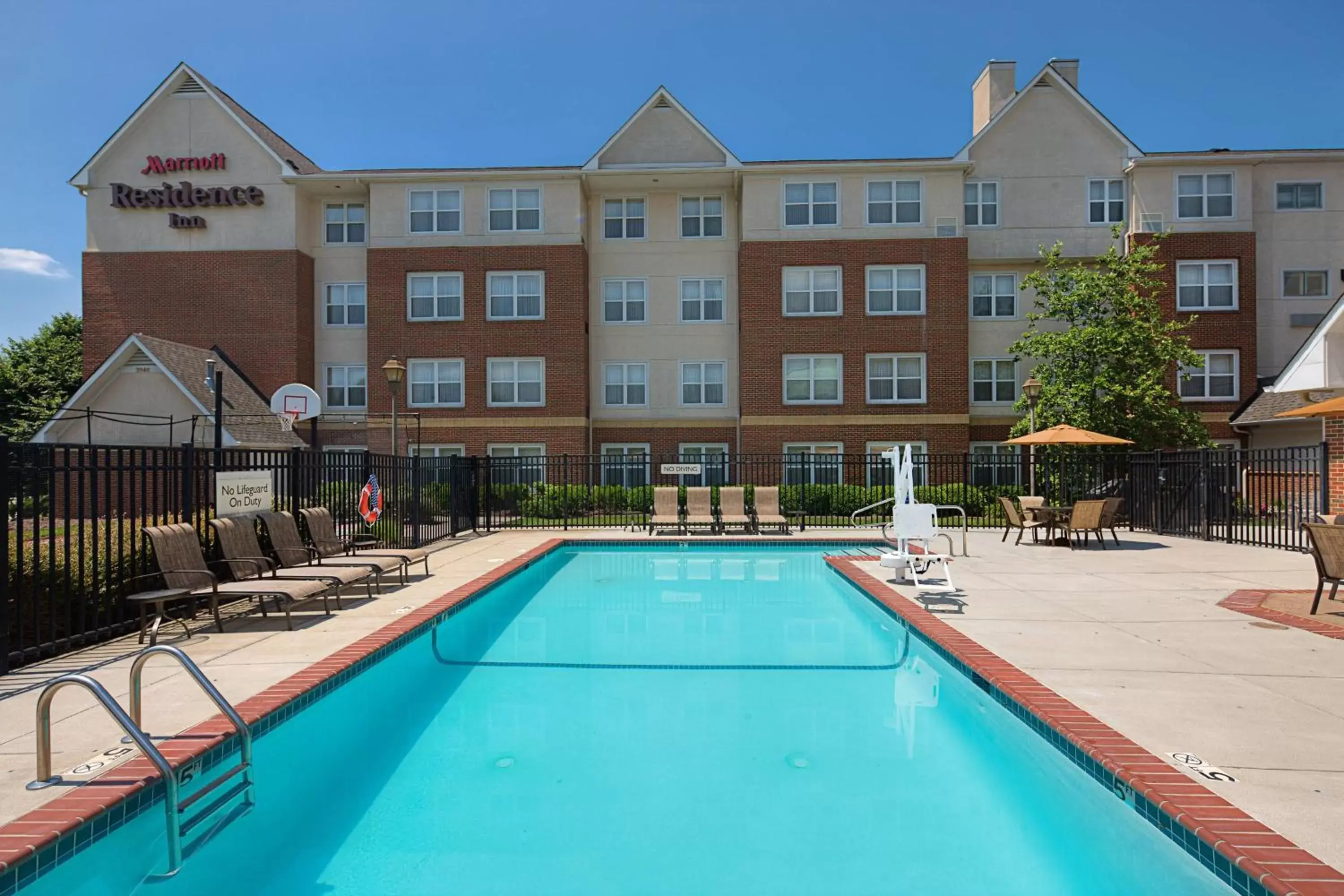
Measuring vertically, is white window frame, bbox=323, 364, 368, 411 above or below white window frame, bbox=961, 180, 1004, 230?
below

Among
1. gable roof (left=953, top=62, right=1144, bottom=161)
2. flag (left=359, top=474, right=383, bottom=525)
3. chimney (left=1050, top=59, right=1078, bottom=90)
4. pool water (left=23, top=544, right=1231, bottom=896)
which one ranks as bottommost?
pool water (left=23, top=544, right=1231, bottom=896)

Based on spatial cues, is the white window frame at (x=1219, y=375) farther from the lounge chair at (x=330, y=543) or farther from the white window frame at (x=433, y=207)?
the lounge chair at (x=330, y=543)

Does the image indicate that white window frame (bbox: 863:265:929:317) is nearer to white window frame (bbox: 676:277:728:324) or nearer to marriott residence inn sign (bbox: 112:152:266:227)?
white window frame (bbox: 676:277:728:324)

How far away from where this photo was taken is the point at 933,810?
4.41 metres

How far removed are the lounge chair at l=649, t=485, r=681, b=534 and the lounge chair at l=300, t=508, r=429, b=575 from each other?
25.3ft

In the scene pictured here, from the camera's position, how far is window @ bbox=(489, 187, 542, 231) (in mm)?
27031

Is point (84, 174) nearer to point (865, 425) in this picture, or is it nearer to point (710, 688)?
point (865, 425)

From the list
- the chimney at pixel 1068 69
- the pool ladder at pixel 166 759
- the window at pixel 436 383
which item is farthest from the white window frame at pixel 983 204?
the pool ladder at pixel 166 759

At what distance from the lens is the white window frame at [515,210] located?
2691 cm

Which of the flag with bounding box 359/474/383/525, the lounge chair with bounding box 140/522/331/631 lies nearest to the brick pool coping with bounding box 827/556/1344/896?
the lounge chair with bounding box 140/522/331/631

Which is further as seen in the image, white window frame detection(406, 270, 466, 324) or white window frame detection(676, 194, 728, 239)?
white window frame detection(676, 194, 728, 239)

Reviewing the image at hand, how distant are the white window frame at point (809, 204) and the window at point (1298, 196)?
47.5ft

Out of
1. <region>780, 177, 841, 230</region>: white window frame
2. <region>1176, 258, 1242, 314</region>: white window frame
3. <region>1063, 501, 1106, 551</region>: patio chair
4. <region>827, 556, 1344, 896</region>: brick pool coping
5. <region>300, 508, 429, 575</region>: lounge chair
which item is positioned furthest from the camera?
<region>780, 177, 841, 230</region>: white window frame

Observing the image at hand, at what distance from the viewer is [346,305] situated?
92.0 feet
